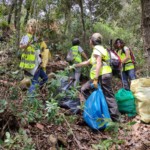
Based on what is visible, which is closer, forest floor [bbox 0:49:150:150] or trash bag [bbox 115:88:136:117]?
forest floor [bbox 0:49:150:150]

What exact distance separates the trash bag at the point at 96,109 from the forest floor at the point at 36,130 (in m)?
0.15

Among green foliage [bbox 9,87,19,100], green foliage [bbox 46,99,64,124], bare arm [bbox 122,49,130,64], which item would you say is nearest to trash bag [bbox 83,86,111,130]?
green foliage [bbox 46,99,64,124]

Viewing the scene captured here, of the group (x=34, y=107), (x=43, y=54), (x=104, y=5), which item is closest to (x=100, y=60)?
(x=43, y=54)

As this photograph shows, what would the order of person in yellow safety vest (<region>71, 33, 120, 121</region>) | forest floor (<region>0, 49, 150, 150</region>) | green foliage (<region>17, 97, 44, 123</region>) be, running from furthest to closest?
1. person in yellow safety vest (<region>71, 33, 120, 121</region>)
2. green foliage (<region>17, 97, 44, 123</region>)
3. forest floor (<region>0, 49, 150, 150</region>)

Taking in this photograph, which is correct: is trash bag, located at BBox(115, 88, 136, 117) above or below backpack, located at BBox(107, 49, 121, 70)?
below

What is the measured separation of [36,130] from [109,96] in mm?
1768

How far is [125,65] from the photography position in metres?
7.08

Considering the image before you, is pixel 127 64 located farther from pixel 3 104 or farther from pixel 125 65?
pixel 3 104

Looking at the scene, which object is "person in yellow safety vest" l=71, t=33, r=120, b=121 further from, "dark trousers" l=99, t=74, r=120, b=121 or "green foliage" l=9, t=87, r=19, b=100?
"green foliage" l=9, t=87, r=19, b=100

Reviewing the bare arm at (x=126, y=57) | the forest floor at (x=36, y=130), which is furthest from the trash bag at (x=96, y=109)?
the bare arm at (x=126, y=57)

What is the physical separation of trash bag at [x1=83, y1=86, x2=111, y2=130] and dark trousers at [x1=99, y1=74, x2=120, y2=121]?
11.7 inches

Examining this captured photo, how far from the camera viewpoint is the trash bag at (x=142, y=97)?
18.2 ft

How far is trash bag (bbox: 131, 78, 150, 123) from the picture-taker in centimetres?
555

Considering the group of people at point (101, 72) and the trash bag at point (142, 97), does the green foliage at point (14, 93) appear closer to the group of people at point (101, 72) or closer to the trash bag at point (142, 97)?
the group of people at point (101, 72)
